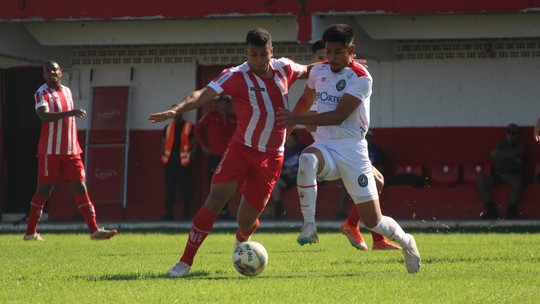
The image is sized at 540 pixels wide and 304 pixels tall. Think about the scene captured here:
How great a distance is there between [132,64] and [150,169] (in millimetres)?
2002

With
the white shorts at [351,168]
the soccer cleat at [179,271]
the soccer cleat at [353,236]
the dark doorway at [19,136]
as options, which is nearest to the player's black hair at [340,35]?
the white shorts at [351,168]

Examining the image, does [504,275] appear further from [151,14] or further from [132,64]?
[132,64]

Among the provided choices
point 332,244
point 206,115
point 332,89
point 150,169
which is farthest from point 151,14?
point 332,89

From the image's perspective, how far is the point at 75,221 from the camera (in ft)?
74.8

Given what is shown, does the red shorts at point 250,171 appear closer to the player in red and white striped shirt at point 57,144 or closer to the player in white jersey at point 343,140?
the player in white jersey at point 343,140

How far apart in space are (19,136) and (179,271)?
14.2 metres

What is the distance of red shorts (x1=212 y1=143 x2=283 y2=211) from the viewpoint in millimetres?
10031

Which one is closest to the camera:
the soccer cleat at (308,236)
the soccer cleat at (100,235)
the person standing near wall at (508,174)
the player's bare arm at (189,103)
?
the player's bare arm at (189,103)

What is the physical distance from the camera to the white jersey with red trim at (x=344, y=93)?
33.0 feet

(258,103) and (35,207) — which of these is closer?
(258,103)

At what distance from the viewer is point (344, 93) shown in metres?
10.0

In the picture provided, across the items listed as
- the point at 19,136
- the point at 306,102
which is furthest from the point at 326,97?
the point at 19,136

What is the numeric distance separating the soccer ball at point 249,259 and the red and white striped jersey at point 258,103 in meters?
0.87

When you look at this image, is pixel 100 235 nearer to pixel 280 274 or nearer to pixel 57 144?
pixel 57 144
